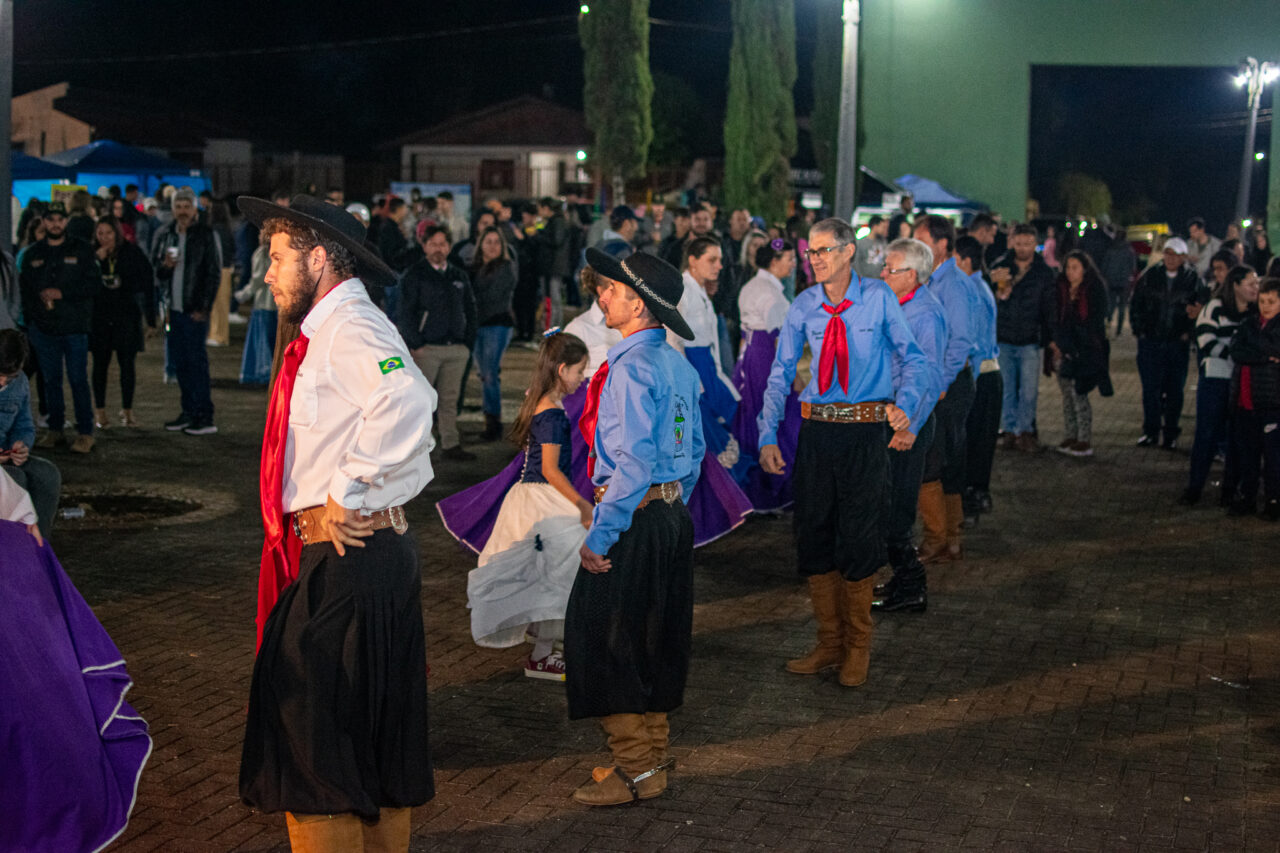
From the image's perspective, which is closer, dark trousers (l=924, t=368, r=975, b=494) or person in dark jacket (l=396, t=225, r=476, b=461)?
dark trousers (l=924, t=368, r=975, b=494)

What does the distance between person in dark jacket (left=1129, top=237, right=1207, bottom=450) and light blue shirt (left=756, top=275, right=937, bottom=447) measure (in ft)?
25.1

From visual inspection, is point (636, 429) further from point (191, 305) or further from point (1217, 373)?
point (191, 305)

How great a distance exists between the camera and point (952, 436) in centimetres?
877

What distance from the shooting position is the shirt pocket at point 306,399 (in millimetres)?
3697

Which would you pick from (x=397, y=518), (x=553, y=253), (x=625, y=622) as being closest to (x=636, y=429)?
(x=625, y=622)

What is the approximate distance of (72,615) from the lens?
444cm

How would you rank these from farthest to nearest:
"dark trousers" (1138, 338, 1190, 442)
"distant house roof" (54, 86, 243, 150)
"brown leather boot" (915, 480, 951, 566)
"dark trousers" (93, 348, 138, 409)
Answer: "distant house roof" (54, 86, 243, 150), "dark trousers" (1138, 338, 1190, 442), "dark trousers" (93, 348, 138, 409), "brown leather boot" (915, 480, 951, 566)

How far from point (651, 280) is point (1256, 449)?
23.6ft

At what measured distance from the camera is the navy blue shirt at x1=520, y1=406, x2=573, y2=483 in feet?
21.3

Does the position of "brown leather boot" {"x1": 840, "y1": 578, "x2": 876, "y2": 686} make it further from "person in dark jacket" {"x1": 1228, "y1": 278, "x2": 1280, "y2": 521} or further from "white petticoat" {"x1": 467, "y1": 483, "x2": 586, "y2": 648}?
"person in dark jacket" {"x1": 1228, "y1": 278, "x2": 1280, "y2": 521}

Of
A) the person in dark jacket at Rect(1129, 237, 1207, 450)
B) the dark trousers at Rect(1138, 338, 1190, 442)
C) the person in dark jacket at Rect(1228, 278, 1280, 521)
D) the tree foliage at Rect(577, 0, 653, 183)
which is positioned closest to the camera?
the person in dark jacket at Rect(1228, 278, 1280, 521)

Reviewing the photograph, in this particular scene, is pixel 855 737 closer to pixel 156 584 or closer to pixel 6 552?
pixel 6 552

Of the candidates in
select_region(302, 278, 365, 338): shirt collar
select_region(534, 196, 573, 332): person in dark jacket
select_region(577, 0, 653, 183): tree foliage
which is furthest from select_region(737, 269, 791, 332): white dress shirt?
select_region(577, 0, 653, 183): tree foliage

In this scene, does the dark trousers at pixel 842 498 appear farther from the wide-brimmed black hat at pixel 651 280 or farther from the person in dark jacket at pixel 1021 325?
the person in dark jacket at pixel 1021 325
